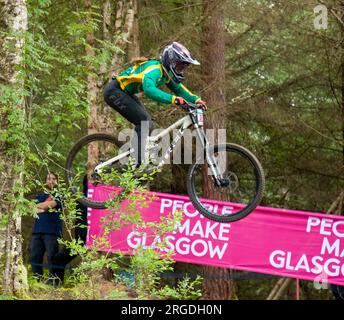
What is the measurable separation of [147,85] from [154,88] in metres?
0.09

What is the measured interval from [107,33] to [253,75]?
4484mm

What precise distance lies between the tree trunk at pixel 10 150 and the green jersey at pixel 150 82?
125 centimetres

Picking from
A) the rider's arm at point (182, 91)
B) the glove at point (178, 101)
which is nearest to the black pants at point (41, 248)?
the rider's arm at point (182, 91)

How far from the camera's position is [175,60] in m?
8.12

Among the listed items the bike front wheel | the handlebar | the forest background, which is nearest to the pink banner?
the bike front wheel

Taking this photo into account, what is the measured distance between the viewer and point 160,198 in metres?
11.1

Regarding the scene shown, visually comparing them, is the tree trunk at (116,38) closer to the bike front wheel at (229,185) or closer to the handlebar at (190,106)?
the bike front wheel at (229,185)

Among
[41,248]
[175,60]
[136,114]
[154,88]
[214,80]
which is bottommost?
[41,248]

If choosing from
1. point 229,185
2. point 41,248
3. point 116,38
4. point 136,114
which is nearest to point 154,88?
point 136,114

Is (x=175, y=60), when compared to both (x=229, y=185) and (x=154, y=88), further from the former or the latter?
(x=229, y=185)

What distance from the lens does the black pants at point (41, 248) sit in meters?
10.5

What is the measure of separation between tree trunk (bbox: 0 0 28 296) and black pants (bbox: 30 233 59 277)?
2.28 meters

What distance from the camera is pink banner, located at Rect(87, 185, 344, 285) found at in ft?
34.2
